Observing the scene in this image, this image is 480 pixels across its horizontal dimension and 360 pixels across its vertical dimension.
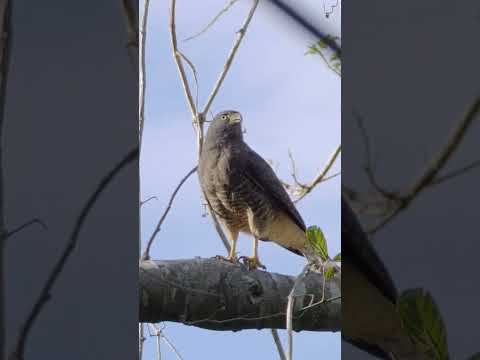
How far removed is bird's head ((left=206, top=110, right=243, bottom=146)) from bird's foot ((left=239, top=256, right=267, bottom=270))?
0.65 feet

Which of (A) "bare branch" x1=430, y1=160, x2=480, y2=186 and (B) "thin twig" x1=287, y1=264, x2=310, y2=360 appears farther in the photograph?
(B) "thin twig" x1=287, y1=264, x2=310, y2=360

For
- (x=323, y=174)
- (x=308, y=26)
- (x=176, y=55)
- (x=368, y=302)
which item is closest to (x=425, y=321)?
(x=368, y=302)

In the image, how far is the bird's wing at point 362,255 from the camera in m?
0.81

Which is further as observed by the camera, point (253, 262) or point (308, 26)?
point (253, 262)

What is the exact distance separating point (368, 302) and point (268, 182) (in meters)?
0.46

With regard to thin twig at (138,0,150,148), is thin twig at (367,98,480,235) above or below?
below

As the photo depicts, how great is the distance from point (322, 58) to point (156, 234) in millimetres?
341

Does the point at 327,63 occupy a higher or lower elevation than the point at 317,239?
higher

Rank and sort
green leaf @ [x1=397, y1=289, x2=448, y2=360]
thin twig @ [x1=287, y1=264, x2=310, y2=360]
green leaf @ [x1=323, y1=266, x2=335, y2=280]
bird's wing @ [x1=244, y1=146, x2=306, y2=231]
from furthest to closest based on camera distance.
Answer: bird's wing @ [x1=244, y1=146, x2=306, y2=231] → green leaf @ [x1=323, y1=266, x2=335, y2=280] → thin twig @ [x1=287, y1=264, x2=310, y2=360] → green leaf @ [x1=397, y1=289, x2=448, y2=360]

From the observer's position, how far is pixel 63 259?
2.72 feet

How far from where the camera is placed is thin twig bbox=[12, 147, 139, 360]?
32.3 inches

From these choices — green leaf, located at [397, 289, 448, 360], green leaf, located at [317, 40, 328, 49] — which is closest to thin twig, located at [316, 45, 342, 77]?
green leaf, located at [317, 40, 328, 49]

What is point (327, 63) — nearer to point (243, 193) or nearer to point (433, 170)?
point (433, 170)

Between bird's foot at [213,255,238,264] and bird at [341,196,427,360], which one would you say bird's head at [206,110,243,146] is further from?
bird at [341,196,427,360]
